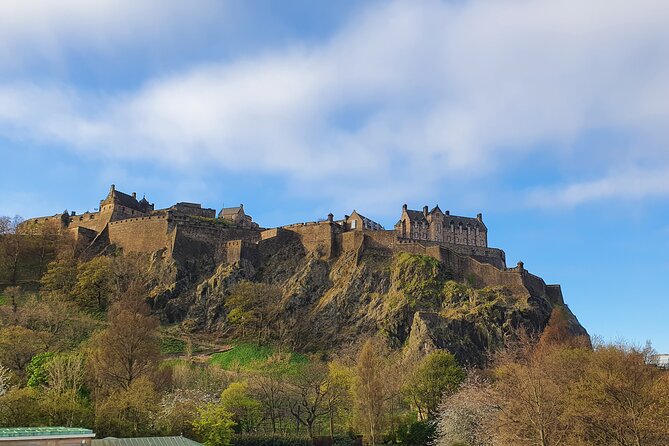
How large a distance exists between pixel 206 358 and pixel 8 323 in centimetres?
1906

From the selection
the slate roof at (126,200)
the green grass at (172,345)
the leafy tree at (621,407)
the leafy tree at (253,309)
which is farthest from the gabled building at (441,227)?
the leafy tree at (621,407)

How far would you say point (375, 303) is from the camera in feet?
229

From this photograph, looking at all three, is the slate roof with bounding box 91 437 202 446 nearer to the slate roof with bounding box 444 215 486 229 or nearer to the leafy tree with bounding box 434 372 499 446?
the leafy tree with bounding box 434 372 499 446

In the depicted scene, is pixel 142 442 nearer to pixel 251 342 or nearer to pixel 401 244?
pixel 251 342

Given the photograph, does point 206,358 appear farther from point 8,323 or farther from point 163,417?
point 163,417

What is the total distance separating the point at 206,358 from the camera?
63.0 m

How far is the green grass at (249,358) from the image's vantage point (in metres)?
61.3

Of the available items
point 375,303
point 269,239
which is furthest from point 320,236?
point 375,303

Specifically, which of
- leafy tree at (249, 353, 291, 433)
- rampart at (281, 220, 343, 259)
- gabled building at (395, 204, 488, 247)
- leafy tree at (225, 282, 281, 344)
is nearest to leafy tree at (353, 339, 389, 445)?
leafy tree at (249, 353, 291, 433)

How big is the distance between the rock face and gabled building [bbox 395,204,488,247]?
16.0 m

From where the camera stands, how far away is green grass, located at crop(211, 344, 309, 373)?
61319 millimetres

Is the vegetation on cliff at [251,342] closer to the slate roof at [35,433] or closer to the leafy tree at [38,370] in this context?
the leafy tree at [38,370]

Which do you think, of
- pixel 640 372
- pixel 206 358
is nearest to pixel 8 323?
pixel 206 358

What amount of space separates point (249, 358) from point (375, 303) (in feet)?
50.6
